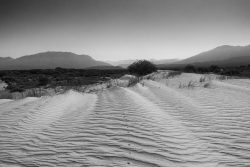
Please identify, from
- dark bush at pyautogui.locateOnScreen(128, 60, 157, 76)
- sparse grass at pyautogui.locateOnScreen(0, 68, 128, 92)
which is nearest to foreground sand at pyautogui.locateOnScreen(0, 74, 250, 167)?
sparse grass at pyautogui.locateOnScreen(0, 68, 128, 92)

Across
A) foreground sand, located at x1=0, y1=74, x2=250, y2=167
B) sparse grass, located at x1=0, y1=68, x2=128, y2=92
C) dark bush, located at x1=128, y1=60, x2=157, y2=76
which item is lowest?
foreground sand, located at x1=0, y1=74, x2=250, y2=167

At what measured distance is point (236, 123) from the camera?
420cm

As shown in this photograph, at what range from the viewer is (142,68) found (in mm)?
29172

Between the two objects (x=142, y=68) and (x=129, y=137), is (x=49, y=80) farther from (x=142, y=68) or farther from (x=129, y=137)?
(x=129, y=137)

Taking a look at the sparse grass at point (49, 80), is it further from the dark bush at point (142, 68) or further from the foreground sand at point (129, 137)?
the foreground sand at point (129, 137)

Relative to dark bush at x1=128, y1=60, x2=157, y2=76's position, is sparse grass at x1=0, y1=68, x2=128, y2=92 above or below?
below

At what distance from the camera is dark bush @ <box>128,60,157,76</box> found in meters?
28.9

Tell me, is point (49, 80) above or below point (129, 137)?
above

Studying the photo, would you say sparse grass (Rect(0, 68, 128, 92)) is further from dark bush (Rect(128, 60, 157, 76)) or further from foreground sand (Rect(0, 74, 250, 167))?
foreground sand (Rect(0, 74, 250, 167))

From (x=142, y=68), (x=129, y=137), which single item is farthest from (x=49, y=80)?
(x=129, y=137)

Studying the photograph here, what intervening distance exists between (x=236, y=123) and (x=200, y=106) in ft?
5.74

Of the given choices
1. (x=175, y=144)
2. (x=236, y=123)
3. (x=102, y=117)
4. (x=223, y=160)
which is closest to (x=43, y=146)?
(x=102, y=117)

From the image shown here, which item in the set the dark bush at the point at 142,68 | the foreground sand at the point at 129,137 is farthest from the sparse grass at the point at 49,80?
the foreground sand at the point at 129,137

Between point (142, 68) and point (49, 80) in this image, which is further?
point (142, 68)
